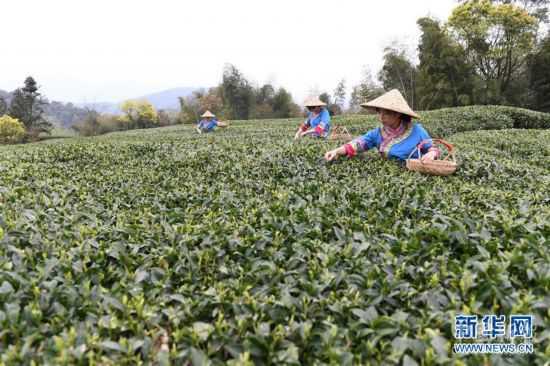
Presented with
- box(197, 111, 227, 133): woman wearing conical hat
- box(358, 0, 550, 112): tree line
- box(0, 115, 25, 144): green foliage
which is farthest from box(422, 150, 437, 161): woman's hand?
box(0, 115, 25, 144): green foliage

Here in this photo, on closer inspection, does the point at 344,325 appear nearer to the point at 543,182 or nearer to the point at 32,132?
the point at 543,182

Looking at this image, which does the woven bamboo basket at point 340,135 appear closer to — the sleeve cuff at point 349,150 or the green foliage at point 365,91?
the sleeve cuff at point 349,150

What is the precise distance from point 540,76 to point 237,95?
25268 mm

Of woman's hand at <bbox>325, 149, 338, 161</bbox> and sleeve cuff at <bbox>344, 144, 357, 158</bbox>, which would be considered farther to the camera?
sleeve cuff at <bbox>344, 144, 357, 158</bbox>

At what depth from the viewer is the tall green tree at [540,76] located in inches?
1037

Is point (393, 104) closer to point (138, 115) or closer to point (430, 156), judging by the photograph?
point (430, 156)

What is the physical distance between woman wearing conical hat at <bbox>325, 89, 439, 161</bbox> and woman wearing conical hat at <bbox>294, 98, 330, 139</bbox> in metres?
2.74

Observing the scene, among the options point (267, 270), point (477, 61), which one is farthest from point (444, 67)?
point (267, 270)

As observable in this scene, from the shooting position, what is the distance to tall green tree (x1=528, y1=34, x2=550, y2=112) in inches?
1037

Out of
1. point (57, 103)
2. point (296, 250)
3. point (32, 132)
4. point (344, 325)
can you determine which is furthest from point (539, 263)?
point (57, 103)

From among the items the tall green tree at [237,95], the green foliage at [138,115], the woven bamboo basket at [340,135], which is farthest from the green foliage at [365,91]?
the woven bamboo basket at [340,135]

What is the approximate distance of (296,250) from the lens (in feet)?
6.66

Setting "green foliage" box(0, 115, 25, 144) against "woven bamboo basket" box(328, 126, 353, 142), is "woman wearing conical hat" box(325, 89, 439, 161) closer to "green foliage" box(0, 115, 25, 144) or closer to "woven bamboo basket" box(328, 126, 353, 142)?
"woven bamboo basket" box(328, 126, 353, 142)

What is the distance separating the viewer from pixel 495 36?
88.4ft
